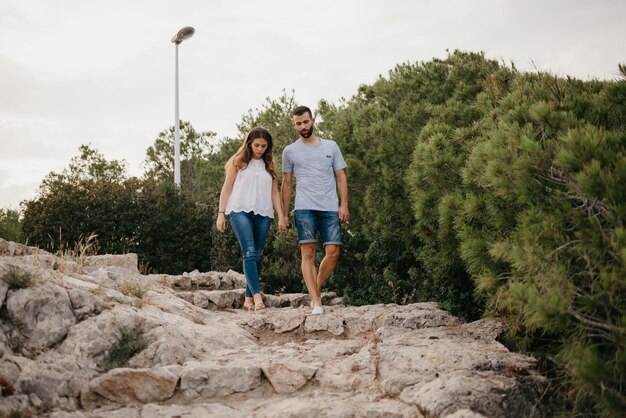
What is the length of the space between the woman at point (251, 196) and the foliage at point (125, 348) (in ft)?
6.21

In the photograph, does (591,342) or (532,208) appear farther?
(532,208)

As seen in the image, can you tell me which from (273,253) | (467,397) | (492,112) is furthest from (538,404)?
(273,253)

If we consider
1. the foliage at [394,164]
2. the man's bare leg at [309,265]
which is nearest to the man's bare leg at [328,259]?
the man's bare leg at [309,265]

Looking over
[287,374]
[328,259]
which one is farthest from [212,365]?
[328,259]

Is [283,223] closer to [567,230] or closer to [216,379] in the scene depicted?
[216,379]

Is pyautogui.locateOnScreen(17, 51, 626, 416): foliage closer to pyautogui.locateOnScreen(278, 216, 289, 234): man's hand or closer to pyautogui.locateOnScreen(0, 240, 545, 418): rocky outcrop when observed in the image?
pyautogui.locateOnScreen(0, 240, 545, 418): rocky outcrop

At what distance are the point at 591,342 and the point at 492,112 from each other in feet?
8.17

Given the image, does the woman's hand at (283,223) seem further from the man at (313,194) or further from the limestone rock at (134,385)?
the limestone rock at (134,385)

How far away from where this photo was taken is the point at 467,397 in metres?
3.36

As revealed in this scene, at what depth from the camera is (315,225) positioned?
5.94 m

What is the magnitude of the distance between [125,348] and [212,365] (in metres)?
0.70

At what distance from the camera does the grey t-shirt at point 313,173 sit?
5852mm

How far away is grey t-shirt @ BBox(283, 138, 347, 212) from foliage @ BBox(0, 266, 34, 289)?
2.51m

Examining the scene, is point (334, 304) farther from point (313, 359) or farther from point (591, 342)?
point (591, 342)
